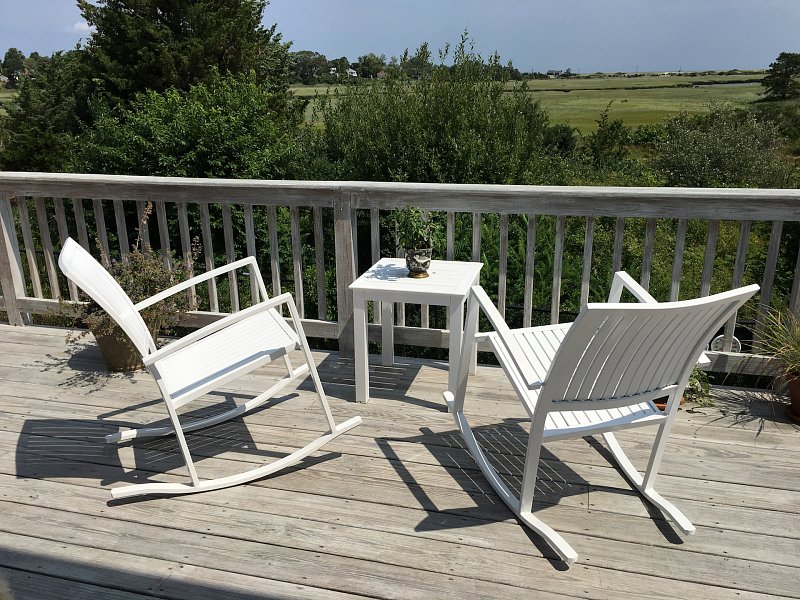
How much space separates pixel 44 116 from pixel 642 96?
64.6ft

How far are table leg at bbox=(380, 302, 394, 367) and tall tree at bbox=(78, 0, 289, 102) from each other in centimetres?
1040

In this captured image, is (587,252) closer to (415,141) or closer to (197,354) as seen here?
(197,354)

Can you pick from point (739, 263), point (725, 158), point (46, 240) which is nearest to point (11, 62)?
point (725, 158)

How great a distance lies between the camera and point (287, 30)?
1733 cm

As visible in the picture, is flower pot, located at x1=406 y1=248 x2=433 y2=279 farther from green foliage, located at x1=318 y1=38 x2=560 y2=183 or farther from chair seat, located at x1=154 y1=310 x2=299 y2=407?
green foliage, located at x1=318 y1=38 x2=560 y2=183

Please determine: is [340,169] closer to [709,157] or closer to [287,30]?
[709,157]

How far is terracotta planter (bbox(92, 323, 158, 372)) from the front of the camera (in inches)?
135

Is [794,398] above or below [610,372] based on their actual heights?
below

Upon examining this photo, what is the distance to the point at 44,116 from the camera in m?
17.0

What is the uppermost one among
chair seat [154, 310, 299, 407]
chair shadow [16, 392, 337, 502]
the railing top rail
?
the railing top rail

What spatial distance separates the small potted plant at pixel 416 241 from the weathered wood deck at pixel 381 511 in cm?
→ 65

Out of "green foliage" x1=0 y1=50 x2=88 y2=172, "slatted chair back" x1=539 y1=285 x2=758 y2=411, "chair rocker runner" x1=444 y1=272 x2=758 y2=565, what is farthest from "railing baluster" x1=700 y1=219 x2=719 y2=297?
"green foliage" x1=0 y1=50 x2=88 y2=172

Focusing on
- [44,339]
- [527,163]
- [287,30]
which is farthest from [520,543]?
[287,30]

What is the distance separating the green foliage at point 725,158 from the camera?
10.4 meters
